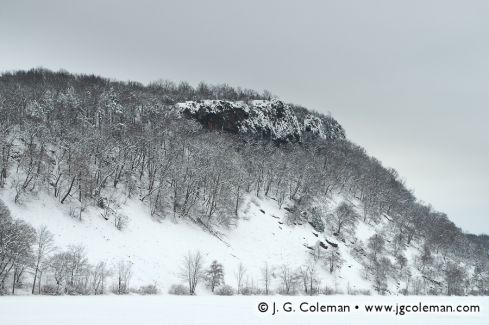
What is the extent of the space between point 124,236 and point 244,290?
2356 centimetres

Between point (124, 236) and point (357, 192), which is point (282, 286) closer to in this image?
point (124, 236)

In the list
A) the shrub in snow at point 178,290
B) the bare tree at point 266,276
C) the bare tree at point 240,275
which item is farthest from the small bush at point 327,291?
the shrub in snow at point 178,290

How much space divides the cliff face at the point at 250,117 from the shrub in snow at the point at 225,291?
82045 millimetres

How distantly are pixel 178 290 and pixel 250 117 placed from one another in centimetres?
10227

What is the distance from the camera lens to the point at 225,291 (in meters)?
64.9

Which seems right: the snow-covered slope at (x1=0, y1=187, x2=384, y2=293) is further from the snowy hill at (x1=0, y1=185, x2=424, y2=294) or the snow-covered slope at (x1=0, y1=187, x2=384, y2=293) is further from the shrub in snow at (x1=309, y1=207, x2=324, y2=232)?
the shrub in snow at (x1=309, y1=207, x2=324, y2=232)

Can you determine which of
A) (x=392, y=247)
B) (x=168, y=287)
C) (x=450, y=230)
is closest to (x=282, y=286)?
(x=168, y=287)

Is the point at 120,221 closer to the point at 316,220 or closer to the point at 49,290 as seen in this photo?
the point at 49,290

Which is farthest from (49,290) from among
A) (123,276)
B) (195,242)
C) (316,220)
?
(316,220)

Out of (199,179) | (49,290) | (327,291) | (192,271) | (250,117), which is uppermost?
(250,117)

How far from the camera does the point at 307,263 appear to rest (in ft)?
281

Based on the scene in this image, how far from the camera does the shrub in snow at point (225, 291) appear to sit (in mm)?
64625

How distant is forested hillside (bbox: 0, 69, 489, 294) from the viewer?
71.1 m

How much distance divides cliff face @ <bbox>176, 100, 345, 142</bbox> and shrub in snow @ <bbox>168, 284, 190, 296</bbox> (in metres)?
83.8
